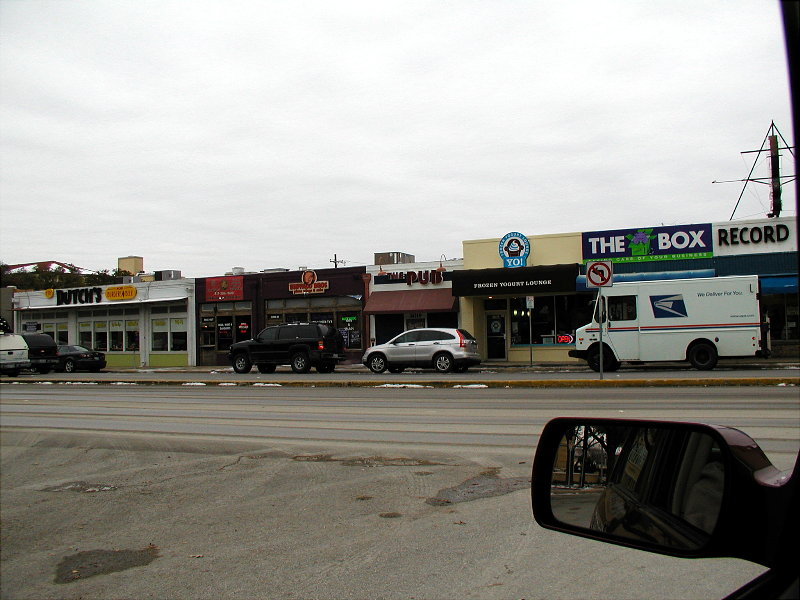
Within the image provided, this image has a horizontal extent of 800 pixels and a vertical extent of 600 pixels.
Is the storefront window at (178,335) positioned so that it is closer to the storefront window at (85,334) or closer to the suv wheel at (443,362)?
the storefront window at (85,334)

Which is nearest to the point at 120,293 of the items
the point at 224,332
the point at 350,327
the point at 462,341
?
the point at 224,332

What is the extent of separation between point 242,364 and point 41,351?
12.9 meters

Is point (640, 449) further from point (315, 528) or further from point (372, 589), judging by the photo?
point (315, 528)

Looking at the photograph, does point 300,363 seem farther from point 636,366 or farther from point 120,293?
point 120,293

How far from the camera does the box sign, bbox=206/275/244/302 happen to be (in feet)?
127

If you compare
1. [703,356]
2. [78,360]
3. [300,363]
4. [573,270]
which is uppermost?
[573,270]

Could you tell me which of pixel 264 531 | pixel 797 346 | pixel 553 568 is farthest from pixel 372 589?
pixel 797 346

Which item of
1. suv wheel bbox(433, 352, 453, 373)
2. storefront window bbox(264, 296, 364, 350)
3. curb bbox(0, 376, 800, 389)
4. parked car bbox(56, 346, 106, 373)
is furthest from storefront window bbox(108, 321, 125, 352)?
suv wheel bbox(433, 352, 453, 373)

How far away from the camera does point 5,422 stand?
14.9m

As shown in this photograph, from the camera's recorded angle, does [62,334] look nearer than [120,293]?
No

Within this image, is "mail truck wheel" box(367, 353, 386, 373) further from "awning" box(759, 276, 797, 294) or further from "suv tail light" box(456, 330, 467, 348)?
"awning" box(759, 276, 797, 294)

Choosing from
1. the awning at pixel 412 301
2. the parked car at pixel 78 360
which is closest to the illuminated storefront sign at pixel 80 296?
the parked car at pixel 78 360

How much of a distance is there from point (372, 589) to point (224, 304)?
35.4 meters

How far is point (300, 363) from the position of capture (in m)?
28.2
